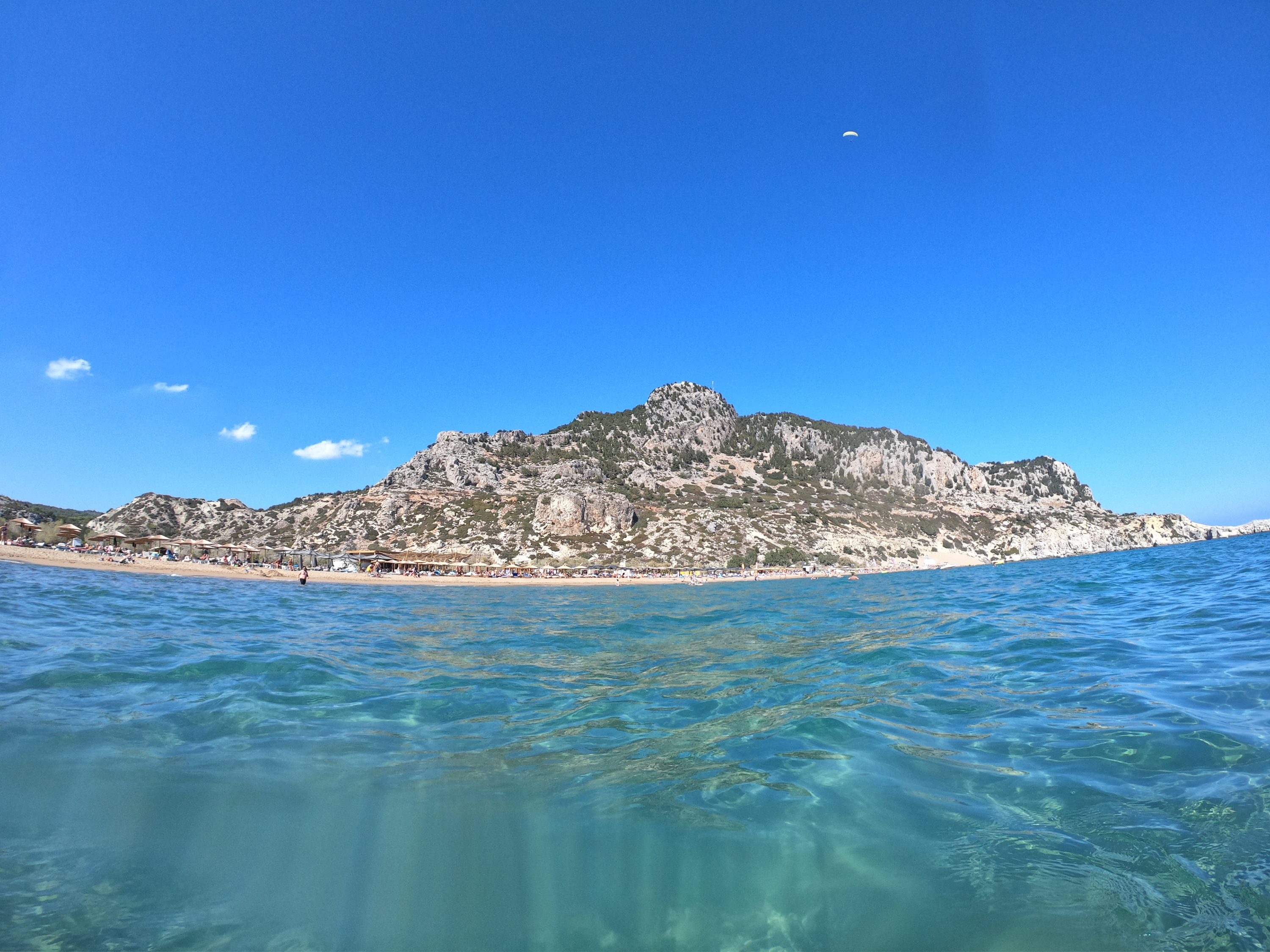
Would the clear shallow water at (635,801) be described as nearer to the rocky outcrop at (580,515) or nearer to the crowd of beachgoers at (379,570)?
the crowd of beachgoers at (379,570)

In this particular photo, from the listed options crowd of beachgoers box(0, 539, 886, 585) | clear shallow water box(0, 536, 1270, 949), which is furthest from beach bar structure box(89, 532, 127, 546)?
clear shallow water box(0, 536, 1270, 949)

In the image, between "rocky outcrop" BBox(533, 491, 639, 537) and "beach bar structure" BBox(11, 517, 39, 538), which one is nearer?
"beach bar structure" BBox(11, 517, 39, 538)

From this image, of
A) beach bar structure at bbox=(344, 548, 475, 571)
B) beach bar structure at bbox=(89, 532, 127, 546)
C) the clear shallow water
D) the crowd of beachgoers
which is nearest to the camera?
the clear shallow water

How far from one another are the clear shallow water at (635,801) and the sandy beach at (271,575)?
1704 inches

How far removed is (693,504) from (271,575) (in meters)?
70.5

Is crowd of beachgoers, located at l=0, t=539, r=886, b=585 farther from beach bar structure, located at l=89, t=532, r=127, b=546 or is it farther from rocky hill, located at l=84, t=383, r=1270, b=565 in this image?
rocky hill, located at l=84, t=383, r=1270, b=565

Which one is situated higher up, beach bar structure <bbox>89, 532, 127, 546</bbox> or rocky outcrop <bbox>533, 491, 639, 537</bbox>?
rocky outcrop <bbox>533, 491, 639, 537</bbox>

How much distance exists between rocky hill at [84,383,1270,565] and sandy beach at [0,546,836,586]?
492 inches

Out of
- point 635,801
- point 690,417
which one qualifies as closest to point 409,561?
point 635,801

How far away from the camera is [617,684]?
9297mm

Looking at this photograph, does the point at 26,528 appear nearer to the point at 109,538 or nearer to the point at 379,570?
the point at 109,538

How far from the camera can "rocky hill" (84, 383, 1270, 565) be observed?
3484 inches

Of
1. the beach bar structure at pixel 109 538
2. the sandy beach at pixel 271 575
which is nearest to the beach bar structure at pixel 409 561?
the sandy beach at pixel 271 575

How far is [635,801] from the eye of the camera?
4.95m
